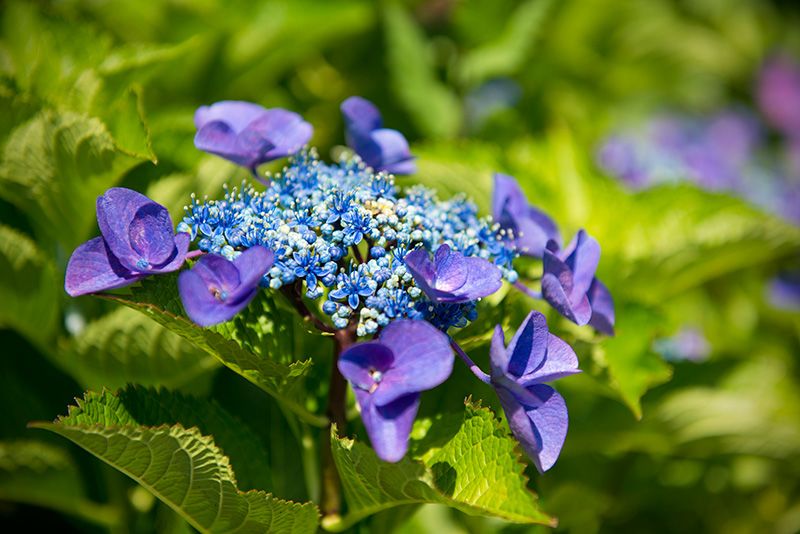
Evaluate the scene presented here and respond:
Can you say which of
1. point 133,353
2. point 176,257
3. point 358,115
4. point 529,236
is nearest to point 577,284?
point 529,236

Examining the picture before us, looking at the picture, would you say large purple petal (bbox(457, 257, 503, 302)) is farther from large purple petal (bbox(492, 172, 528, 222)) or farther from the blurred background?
large purple petal (bbox(492, 172, 528, 222))

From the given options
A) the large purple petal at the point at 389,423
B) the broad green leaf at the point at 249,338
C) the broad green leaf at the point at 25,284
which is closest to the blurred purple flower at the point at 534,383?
the large purple petal at the point at 389,423

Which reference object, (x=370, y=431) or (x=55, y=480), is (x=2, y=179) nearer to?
(x=55, y=480)

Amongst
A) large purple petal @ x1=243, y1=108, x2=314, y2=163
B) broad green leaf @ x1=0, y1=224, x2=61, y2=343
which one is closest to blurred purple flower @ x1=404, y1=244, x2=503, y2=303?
large purple petal @ x1=243, y1=108, x2=314, y2=163

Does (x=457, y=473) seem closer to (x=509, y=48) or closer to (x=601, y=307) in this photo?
(x=601, y=307)

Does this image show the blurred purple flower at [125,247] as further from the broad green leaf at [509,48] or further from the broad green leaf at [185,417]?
the broad green leaf at [509,48]
